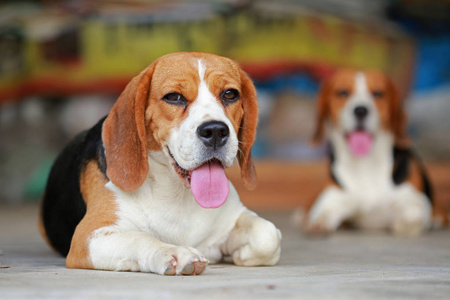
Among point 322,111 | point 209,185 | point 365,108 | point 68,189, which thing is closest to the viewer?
point 209,185

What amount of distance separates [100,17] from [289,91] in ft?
8.46

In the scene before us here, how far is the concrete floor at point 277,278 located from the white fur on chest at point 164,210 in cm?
20

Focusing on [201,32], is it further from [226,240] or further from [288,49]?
[226,240]

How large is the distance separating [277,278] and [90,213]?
3.26ft

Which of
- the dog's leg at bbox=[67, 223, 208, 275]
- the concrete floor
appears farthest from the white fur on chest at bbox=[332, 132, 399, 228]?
the dog's leg at bbox=[67, 223, 208, 275]

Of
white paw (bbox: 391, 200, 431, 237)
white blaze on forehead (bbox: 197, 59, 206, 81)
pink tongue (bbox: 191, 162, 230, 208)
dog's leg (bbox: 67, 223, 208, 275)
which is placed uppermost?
white blaze on forehead (bbox: 197, 59, 206, 81)

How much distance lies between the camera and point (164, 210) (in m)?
3.25

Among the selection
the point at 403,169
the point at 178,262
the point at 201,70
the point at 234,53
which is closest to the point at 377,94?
the point at 403,169

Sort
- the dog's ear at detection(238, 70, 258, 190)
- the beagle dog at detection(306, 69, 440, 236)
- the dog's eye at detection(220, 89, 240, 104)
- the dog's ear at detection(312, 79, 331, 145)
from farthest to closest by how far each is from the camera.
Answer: the dog's ear at detection(312, 79, 331, 145), the beagle dog at detection(306, 69, 440, 236), the dog's ear at detection(238, 70, 258, 190), the dog's eye at detection(220, 89, 240, 104)

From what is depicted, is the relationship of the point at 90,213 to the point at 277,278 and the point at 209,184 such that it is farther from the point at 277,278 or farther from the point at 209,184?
the point at 277,278

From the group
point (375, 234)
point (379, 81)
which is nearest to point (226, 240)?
point (375, 234)

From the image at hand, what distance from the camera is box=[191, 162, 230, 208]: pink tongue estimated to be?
3.05 meters

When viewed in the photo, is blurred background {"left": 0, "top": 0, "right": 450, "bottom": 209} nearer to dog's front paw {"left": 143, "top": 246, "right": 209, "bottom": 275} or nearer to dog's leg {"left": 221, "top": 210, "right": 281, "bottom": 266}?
dog's leg {"left": 221, "top": 210, "right": 281, "bottom": 266}

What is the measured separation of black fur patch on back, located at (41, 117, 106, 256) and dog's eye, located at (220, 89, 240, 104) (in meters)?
0.66
